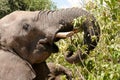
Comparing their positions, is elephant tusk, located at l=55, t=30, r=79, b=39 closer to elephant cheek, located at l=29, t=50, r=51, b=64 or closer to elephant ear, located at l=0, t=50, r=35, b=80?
elephant cheek, located at l=29, t=50, r=51, b=64

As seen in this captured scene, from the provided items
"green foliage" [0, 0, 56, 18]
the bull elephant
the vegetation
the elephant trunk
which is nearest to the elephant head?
the bull elephant

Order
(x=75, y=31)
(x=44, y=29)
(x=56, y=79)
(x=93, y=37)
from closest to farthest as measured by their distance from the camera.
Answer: (x=93, y=37), (x=75, y=31), (x=44, y=29), (x=56, y=79)

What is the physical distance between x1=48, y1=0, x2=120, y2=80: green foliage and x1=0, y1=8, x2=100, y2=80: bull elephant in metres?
0.19

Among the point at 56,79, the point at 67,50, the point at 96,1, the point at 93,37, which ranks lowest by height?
the point at 56,79

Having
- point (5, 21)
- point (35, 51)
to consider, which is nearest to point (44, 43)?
point (35, 51)

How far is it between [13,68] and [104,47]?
1030 mm

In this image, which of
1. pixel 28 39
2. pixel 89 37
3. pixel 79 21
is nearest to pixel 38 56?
pixel 28 39

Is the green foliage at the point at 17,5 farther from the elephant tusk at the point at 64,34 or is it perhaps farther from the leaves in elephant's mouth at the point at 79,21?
the leaves in elephant's mouth at the point at 79,21

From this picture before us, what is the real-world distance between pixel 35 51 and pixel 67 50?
Result: 405 mm

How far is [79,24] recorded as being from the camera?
11.0 feet

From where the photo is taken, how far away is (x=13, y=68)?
388 centimetres

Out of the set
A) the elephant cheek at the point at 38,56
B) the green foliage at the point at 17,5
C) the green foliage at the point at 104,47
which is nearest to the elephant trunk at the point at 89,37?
the green foliage at the point at 104,47

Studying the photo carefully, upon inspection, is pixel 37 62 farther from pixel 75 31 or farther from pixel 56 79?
pixel 56 79

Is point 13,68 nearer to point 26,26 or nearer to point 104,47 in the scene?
point 26,26
